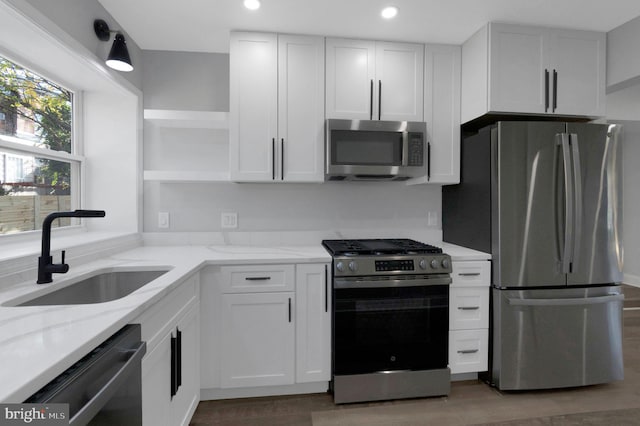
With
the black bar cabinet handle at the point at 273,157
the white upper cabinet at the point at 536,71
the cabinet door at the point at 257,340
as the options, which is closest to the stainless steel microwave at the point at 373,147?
the black bar cabinet handle at the point at 273,157

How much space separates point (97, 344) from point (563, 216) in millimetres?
2520

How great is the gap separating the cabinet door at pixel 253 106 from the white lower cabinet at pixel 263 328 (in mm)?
732

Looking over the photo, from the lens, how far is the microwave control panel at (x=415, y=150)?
87.4 inches

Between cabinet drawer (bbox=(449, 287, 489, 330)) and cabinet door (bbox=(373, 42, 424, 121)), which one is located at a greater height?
cabinet door (bbox=(373, 42, 424, 121))

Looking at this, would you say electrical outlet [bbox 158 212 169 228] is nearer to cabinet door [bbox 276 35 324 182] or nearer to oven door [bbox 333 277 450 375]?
cabinet door [bbox 276 35 324 182]

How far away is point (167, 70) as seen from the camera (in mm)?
2463

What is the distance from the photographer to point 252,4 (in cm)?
188

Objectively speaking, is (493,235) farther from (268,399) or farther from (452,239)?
(268,399)

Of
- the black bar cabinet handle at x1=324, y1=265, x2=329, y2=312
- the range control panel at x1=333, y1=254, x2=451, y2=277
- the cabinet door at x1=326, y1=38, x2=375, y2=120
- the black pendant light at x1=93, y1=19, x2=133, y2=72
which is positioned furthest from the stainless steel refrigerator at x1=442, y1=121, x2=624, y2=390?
the black pendant light at x1=93, y1=19, x2=133, y2=72

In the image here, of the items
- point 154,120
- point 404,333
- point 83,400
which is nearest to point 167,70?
point 154,120

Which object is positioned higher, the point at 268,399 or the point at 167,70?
the point at 167,70

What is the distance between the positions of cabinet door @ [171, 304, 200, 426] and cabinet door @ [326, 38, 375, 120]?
1.62 metres

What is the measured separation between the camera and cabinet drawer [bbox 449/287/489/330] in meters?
2.10

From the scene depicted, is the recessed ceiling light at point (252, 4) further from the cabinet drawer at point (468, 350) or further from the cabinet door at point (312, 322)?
the cabinet drawer at point (468, 350)
